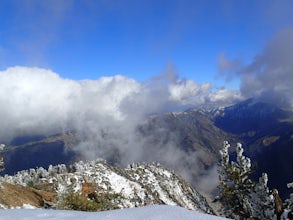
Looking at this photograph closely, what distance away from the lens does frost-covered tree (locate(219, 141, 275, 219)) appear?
1072 inches

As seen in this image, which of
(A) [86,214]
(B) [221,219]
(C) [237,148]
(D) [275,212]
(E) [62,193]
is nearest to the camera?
(B) [221,219]

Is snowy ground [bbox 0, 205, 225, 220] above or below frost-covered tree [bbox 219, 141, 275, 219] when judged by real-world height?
below

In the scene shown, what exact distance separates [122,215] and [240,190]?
→ 58.9 ft

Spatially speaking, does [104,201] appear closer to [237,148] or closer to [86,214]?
[237,148]

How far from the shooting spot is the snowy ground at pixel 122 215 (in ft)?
36.8

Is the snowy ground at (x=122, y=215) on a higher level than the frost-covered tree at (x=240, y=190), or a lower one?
lower

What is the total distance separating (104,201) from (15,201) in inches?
1202

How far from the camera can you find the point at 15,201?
62.8 meters

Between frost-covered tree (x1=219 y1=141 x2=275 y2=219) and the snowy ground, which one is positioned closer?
the snowy ground

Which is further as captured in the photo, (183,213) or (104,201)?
(104,201)

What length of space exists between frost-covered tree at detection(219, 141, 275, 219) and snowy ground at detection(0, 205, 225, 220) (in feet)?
52.6

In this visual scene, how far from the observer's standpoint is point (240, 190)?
27656 millimetres

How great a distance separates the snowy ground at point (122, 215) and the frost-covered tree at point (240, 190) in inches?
631

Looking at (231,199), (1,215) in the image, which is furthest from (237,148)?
(1,215)
